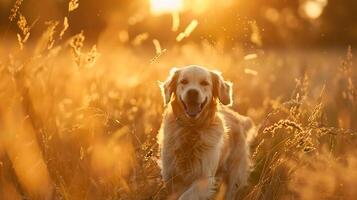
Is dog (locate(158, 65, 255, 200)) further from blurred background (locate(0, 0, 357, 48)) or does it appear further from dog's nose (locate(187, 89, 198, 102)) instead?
blurred background (locate(0, 0, 357, 48))

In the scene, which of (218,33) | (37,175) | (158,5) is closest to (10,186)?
(37,175)

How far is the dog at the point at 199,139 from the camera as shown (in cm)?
460

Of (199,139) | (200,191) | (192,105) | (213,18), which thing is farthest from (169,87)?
(213,18)

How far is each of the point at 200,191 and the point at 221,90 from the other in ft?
4.30

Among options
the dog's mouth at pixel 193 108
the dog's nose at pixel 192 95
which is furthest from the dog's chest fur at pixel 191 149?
the dog's nose at pixel 192 95

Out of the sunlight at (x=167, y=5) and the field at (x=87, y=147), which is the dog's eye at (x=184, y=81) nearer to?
the field at (x=87, y=147)

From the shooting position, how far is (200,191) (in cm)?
416

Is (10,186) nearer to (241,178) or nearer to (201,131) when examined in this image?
(201,131)

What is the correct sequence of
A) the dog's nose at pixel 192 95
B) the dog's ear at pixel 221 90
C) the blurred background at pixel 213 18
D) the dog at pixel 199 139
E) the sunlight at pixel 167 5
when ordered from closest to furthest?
the sunlight at pixel 167 5 → the dog at pixel 199 139 → the dog's nose at pixel 192 95 → the dog's ear at pixel 221 90 → the blurred background at pixel 213 18

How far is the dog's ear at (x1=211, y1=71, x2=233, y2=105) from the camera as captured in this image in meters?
5.20

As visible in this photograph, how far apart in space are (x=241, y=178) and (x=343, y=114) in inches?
45.2

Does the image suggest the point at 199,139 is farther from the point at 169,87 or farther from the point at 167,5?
the point at 167,5

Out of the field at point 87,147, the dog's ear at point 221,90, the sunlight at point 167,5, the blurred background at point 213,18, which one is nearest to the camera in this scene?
the field at point 87,147

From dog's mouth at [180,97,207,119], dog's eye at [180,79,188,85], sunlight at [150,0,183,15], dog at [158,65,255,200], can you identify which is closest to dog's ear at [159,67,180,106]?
dog at [158,65,255,200]
